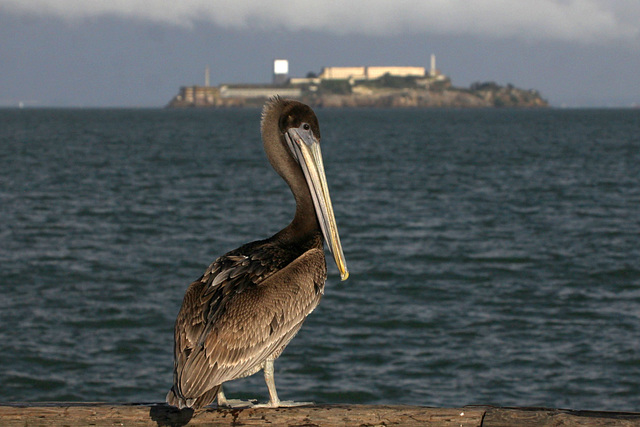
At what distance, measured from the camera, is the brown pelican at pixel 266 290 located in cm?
414

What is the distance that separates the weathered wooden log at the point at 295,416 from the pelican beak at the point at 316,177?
1133 millimetres

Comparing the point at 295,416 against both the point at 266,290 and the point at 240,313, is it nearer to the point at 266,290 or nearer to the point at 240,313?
the point at 240,313

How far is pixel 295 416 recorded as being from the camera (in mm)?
3691

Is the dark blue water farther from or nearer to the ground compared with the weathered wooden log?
nearer to the ground

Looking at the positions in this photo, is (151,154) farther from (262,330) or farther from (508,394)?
(262,330)

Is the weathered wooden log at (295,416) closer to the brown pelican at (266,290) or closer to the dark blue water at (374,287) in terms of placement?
the brown pelican at (266,290)

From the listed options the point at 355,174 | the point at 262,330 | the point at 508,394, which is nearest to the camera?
the point at 262,330

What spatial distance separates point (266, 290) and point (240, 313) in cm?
21

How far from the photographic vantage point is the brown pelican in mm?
4137

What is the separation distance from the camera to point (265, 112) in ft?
16.8

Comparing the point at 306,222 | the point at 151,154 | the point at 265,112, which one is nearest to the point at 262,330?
the point at 306,222

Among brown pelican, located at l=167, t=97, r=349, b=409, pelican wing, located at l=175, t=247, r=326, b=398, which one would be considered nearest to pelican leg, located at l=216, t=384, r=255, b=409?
brown pelican, located at l=167, t=97, r=349, b=409

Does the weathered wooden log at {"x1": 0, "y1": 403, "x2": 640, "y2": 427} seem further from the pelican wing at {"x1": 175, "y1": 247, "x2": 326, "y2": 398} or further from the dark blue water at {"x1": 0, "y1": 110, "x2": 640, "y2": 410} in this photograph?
the dark blue water at {"x1": 0, "y1": 110, "x2": 640, "y2": 410}

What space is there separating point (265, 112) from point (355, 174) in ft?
A: 127
